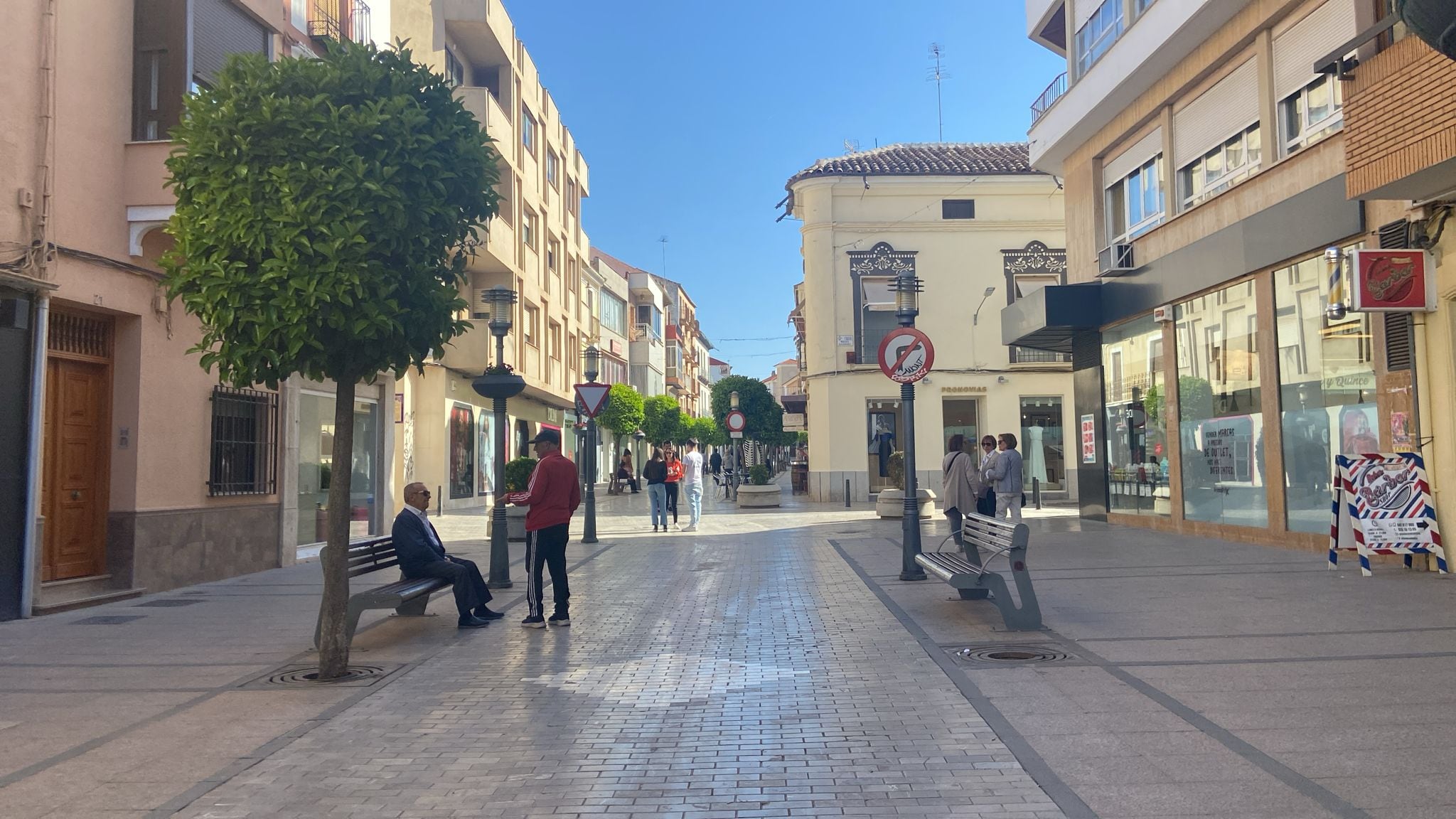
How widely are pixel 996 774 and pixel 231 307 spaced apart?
5.53 meters

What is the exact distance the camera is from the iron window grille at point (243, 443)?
13.0 m

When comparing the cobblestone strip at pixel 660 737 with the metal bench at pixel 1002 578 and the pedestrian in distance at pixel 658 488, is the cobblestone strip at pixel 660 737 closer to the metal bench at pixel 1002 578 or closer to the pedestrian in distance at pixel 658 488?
the metal bench at pixel 1002 578

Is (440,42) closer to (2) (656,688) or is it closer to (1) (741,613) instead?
(1) (741,613)

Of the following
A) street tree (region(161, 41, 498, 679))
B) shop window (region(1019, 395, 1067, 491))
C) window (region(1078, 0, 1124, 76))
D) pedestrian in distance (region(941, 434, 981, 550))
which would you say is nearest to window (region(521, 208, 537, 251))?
shop window (region(1019, 395, 1067, 491))

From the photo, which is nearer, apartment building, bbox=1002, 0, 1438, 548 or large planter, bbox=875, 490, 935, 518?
apartment building, bbox=1002, 0, 1438, 548

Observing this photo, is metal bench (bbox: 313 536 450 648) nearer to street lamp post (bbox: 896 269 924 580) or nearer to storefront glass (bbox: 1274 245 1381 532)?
street lamp post (bbox: 896 269 924 580)

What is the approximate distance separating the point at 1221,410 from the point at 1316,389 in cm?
241

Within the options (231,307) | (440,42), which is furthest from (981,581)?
(440,42)

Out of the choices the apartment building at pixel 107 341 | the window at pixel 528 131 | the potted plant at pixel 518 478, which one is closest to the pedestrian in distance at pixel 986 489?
the potted plant at pixel 518 478

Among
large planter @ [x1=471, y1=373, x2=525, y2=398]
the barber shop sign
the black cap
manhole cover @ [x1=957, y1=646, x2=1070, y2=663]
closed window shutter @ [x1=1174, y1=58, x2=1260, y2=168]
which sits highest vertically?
closed window shutter @ [x1=1174, y1=58, x2=1260, y2=168]

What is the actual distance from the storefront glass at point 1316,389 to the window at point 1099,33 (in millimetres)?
6252

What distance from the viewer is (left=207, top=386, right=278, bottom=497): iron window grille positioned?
1300 centimetres

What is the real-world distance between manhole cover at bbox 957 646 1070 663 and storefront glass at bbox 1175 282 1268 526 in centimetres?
835

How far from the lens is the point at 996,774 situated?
15.3ft
